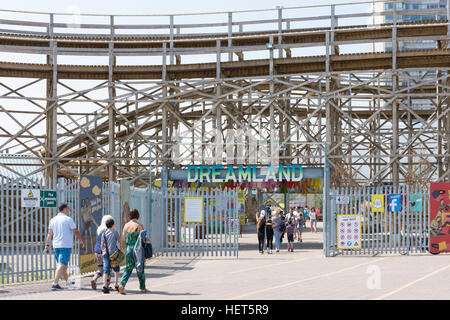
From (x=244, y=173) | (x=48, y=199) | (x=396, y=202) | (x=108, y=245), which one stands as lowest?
(x=108, y=245)

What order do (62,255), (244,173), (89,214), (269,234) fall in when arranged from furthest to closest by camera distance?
(244,173) < (269,234) < (89,214) < (62,255)

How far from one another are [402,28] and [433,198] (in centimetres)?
1177

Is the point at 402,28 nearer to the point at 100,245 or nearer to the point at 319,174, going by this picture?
the point at 319,174

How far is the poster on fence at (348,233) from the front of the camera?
2405 cm

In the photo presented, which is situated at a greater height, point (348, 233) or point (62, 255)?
point (62, 255)

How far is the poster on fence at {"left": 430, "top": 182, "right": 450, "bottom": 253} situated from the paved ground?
48 cm

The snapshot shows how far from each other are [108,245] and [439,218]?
543 inches

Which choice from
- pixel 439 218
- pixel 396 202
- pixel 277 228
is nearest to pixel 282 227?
pixel 277 228

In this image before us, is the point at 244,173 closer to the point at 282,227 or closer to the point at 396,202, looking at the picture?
the point at 282,227

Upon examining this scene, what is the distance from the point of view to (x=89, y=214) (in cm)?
1833

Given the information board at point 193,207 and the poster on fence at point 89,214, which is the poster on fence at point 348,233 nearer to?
the information board at point 193,207

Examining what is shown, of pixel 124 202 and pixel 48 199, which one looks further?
pixel 124 202

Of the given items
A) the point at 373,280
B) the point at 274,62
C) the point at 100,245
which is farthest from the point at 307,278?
the point at 274,62

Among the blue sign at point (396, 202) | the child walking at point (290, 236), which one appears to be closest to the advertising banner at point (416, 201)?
the blue sign at point (396, 202)
